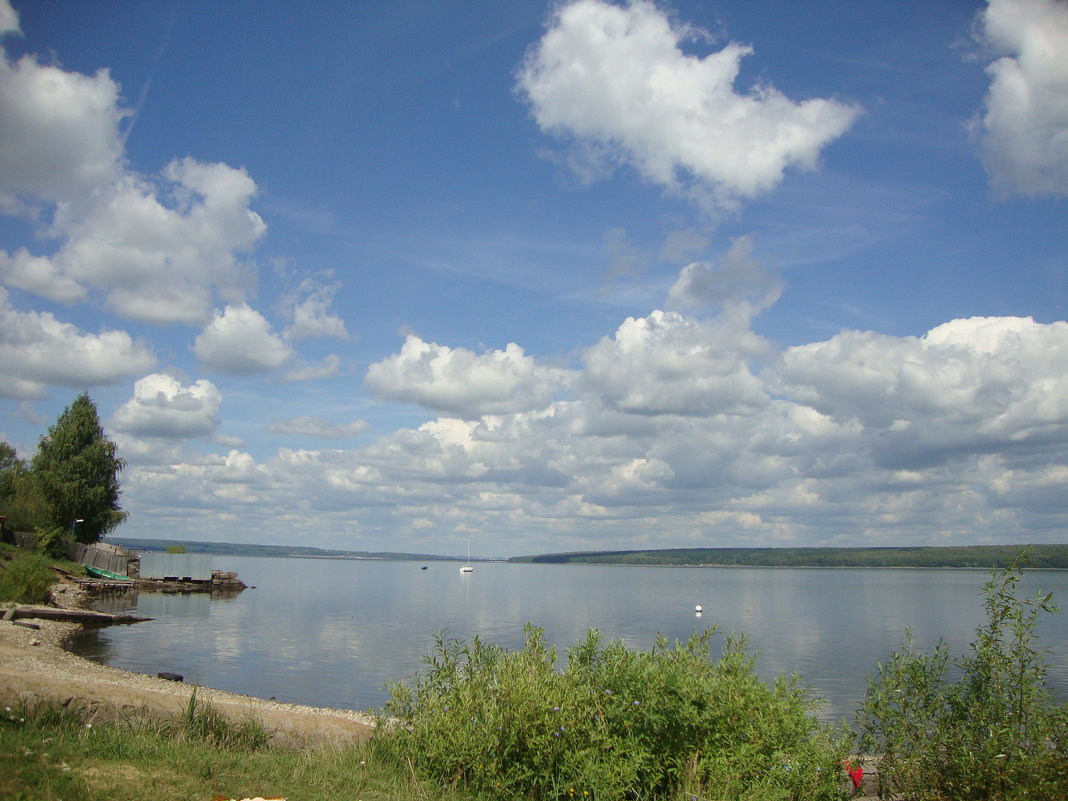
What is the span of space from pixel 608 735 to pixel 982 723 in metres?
4.67

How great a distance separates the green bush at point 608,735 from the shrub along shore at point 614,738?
0.02m

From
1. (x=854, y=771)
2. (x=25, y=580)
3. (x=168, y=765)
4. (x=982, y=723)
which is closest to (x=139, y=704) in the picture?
(x=168, y=765)

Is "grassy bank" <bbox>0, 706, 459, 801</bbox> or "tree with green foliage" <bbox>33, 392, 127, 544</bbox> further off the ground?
"tree with green foliage" <bbox>33, 392, 127, 544</bbox>

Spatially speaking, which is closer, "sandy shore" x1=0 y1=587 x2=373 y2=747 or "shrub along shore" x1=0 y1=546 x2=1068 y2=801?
"shrub along shore" x1=0 y1=546 x2=1068 y2=801

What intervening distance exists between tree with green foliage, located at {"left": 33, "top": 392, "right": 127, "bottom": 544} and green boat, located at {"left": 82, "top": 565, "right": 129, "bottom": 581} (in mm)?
2965

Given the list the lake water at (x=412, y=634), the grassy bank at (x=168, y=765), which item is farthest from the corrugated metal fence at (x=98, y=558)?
the grassy bank at (x=168, y=765)

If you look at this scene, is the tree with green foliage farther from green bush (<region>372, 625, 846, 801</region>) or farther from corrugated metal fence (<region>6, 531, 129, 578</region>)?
green bush (<region>372, 625, 846, 801</region>)

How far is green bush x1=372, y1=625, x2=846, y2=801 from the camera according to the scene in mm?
8688

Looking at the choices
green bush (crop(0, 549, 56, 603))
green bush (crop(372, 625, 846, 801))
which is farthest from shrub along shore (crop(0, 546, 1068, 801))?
green bush (crop(0, 549, 56, 603))

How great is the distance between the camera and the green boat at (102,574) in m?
59.1

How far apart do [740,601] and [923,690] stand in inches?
3319

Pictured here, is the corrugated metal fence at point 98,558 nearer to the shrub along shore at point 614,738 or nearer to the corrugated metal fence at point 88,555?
the corrugated metal fence at point 88,555

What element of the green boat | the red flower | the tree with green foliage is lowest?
the green boat

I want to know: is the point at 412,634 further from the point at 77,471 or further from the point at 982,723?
the point at 982,723
